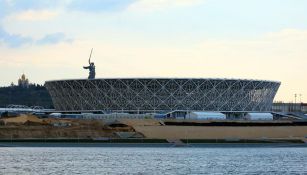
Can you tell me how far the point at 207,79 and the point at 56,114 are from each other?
2742 cm

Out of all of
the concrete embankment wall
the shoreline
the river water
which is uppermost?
the concrete embankment wall

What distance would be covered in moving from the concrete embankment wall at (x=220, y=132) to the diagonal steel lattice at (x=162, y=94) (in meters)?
23.1

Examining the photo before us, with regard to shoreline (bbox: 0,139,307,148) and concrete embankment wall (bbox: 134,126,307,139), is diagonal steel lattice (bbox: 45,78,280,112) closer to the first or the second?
concrete embankment wall (bbox: 134,126,307,139)

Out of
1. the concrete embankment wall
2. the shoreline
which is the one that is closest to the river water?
the shoreline

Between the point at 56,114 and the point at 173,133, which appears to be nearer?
the point at 173,133

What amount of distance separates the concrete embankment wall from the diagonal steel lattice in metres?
23.1

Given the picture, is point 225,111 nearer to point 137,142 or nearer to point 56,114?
point 56,114

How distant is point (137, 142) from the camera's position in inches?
3905

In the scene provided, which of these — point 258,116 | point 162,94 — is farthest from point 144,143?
point 258,116

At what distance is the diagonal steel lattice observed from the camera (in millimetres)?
135625

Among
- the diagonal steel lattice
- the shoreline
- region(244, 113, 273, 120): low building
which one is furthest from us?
the diagonal steel lattice

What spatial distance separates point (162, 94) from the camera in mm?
137000

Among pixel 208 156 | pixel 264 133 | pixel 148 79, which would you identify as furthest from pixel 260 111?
pixel 208 156

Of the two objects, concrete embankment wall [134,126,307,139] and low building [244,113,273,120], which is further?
low building [244,113,273,120]
